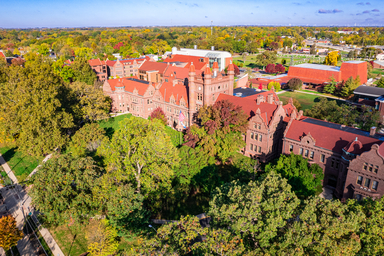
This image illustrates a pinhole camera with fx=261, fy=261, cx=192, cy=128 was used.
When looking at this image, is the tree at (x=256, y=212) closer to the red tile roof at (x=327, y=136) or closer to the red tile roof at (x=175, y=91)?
the red tile roof at (x=327, y=136)

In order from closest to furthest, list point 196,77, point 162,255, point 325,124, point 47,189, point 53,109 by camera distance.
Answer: point 162,255, point 47,189, point 325,124, point 53,109, point 196,77

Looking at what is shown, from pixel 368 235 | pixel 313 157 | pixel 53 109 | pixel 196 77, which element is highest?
pixel 196 77

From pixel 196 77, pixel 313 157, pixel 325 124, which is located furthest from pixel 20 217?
pixel 325 124

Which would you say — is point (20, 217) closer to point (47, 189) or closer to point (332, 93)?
point (47, 189)

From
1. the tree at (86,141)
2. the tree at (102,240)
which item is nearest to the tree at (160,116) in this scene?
the tree at (86,141)

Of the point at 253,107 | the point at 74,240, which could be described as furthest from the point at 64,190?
the point at 253,107

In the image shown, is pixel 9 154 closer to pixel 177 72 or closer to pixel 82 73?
pixel 82 73

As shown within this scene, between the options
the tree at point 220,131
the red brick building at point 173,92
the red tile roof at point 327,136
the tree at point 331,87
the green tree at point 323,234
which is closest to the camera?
the green tree at point 323,234
